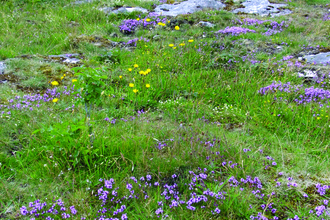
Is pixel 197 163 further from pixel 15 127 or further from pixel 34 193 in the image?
pixel 15 127

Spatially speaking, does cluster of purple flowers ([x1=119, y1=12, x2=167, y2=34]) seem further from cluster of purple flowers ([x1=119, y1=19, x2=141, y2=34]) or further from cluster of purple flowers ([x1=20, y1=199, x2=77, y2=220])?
cluster of purple flowers ([x1=20, y1=199, x2=77, y2=220])

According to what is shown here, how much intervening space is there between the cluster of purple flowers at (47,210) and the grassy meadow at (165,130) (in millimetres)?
13

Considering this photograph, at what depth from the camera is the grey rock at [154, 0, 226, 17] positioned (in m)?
10.4

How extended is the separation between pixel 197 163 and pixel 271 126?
1725mm

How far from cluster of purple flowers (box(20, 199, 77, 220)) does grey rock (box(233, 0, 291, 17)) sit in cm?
1109

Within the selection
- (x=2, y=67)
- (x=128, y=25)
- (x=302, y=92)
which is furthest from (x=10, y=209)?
(x=128, y=25)

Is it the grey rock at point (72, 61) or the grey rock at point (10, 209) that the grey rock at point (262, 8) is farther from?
the grey rock at point (10, 209)

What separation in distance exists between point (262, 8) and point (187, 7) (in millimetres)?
3582

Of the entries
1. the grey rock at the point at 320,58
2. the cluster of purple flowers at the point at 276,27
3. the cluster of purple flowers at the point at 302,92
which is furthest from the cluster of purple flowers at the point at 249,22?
the cluster of purple flowers at the point at 302,92

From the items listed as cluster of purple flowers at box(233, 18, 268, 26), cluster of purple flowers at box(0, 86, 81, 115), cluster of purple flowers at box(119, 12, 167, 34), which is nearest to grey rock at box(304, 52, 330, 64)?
cluster of purple flowers at box(233, 18, 268, 26)

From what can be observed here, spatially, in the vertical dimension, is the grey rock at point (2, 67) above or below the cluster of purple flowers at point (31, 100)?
above

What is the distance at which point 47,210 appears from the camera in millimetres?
2535

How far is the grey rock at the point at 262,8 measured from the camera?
11.1 m

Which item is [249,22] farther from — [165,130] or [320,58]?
[165,130]
